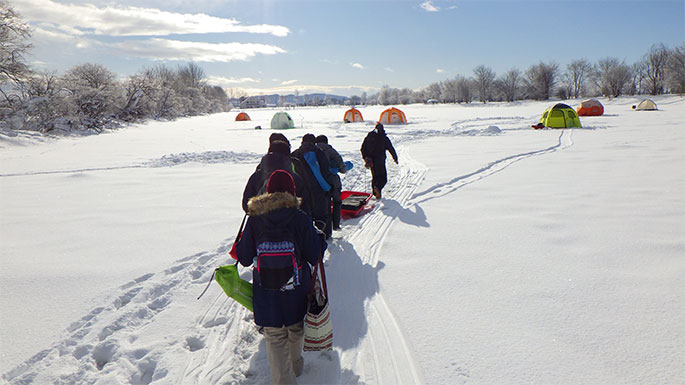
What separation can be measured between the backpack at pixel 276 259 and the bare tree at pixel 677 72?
68288 mm

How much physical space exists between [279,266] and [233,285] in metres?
0.54

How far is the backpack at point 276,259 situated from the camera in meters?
2.22

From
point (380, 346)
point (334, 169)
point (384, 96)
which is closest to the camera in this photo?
point (380, 346)

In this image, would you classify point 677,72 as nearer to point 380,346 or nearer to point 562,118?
point 562,118

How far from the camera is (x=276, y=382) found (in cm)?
225

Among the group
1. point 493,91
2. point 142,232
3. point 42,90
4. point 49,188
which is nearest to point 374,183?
point 142,232

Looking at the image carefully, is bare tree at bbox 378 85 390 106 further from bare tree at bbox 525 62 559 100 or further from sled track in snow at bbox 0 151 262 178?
sled track in snow at bbox 0 151 262 178

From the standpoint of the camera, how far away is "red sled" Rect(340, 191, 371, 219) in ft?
19.7

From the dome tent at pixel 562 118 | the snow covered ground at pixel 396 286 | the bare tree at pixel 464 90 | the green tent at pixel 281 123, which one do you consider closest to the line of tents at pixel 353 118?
the green tent at pixel 281 123

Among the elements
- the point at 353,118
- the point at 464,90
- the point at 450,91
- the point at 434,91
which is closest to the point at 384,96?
the point at 434,91

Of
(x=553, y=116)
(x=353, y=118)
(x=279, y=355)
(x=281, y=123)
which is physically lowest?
(x=279, y=355)

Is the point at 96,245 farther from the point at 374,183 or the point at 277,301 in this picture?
the point at 374,183

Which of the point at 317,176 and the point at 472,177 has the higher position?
the point at 317,176

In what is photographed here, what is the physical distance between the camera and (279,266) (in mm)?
2217
